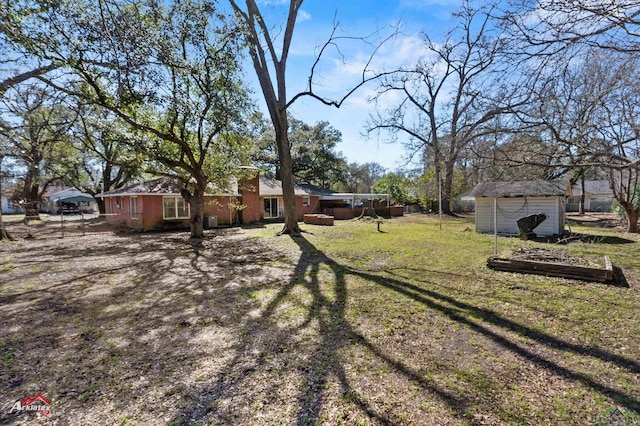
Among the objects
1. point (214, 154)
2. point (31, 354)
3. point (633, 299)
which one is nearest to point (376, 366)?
point (31, 354)

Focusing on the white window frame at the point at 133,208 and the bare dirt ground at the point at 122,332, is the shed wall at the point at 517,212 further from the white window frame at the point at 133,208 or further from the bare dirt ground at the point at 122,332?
the white window frame at the point at 133,208

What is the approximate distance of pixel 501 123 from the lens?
6172mm

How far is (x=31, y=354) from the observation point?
137 inches

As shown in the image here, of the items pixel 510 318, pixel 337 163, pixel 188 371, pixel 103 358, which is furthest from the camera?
pixel 337 163

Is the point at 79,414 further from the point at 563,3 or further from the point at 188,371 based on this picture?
the point at 563,3

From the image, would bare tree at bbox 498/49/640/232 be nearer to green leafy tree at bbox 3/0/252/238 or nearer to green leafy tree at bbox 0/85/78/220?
green leafy tree at bbox 3/0/252/238

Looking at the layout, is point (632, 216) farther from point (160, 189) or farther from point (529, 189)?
point (160, 189)

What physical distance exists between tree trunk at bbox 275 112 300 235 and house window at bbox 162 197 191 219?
268 inches

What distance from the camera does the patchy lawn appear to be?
2551mm

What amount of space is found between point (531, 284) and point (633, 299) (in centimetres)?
141

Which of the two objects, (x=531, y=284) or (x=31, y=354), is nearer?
(x=31, y=354)

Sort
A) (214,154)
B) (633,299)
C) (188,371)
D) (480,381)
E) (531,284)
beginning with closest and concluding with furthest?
(480,381), (188,371), (633,299), (531,284), (214,154)

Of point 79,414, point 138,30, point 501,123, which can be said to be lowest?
point 79,414

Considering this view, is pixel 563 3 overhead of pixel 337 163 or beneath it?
beneath
